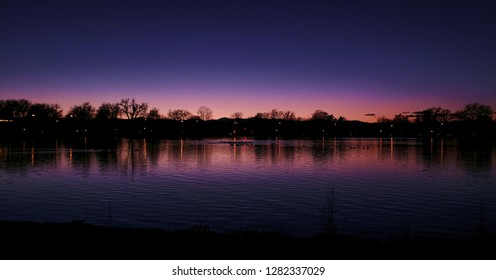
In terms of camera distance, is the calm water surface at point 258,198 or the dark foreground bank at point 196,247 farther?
the calm water surface at point 258,198

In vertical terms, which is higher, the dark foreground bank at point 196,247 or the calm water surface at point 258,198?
the dark foreground bank at point 196,247

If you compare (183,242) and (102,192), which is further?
(102,192)

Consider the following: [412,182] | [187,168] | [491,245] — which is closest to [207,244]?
[491,245]

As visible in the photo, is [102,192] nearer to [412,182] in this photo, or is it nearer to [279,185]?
[279,185]

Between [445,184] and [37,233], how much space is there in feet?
113

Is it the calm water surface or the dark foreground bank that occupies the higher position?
the dark foreground bank

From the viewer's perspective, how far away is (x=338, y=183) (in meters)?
38.8

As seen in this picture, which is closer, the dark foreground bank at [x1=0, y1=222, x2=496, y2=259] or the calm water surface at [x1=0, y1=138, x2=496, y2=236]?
the dark foreground bank at [x1=0, y1=222, x2=496, y2=259]

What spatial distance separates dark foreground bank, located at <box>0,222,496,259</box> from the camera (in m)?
12.0

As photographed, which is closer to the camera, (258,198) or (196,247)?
(196,247)

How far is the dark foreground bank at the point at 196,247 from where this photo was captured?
12.0 meters

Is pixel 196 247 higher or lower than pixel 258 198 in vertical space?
higher

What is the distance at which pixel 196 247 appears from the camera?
41.7 feet
